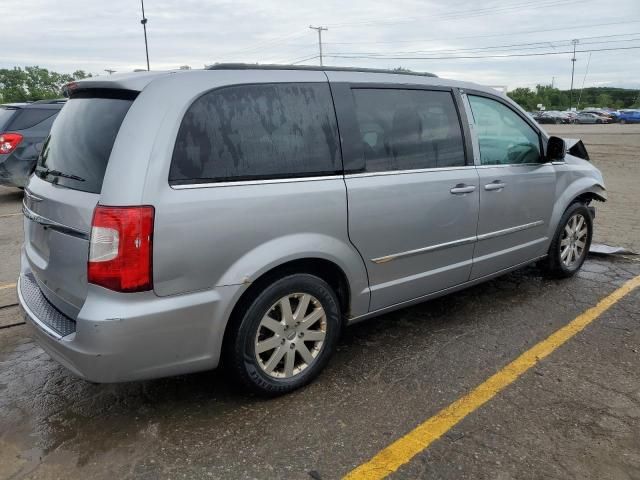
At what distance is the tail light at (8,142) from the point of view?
8547 mm

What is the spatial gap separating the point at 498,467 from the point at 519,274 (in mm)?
2965

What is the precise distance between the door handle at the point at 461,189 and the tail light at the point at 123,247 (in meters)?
1.97

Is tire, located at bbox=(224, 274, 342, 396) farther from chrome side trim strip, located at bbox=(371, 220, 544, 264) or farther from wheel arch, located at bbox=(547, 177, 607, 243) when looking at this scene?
wheel arch, located at bbox=(547, 177, 607, 243)

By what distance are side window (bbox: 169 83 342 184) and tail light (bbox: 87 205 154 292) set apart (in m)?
0.26

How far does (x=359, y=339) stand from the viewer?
3715mm

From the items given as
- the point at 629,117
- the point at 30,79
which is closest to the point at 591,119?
the point at 629,117

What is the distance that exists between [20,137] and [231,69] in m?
7.34

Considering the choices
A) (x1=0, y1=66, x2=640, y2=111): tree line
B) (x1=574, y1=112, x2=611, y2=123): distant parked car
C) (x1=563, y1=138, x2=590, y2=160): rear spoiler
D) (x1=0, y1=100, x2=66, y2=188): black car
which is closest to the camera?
(x1=563, y1=138, x2=590, y2=160): rear spoiler

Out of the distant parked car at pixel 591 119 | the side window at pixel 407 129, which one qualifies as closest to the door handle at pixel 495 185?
the side window at pixel 407 129

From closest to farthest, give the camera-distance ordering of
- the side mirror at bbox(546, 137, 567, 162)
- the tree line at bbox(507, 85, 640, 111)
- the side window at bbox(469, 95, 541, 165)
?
the side window at bbox(469, 95, 541, 165)
the side mirror at bbox(546, 137, 567, 162)
the tree line at bbox(507, 85, 640, 111)

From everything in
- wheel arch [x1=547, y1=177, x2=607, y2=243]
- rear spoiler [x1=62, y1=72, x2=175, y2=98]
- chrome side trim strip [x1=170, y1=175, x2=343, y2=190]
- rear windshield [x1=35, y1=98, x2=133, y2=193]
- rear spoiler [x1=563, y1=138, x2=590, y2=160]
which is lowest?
wheel arch [x1=547, y1=177, x2=607, y2=243]

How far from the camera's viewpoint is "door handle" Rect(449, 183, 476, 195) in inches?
137

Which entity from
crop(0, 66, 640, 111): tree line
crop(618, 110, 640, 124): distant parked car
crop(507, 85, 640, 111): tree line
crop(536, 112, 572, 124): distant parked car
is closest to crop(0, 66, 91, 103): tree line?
crop(0, 66, 640, 111): tree line

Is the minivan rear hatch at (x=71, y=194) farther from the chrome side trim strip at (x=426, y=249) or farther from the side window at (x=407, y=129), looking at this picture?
the chrome side trim strip at (x=426, y=249)
